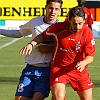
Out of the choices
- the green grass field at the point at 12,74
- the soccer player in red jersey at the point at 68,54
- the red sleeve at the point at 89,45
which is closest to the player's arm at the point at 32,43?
the soccer player in red jersey at the point at 68,54

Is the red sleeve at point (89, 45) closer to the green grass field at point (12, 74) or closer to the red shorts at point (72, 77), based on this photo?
the red shorts at point (72, 77)

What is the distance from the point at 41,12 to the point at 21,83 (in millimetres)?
19857

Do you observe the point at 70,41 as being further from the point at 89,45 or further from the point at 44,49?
the point at 44,49

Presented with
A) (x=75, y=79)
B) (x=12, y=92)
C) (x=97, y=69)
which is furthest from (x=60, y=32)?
(x=97, y=69)

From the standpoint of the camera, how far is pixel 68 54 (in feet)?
21.3

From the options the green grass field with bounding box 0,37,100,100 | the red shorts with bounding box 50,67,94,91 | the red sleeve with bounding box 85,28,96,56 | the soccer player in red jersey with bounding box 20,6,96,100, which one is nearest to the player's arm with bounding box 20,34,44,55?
the soccer player in red jersey with bounding box 20,6,96,100

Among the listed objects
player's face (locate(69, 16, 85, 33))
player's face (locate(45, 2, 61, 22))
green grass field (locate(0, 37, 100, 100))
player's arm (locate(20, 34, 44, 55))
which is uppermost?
player's face (locate(45, 2, 61, 22))

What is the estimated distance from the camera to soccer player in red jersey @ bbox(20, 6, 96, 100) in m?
6.41

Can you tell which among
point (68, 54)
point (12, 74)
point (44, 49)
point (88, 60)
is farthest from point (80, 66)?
point (12, 74)

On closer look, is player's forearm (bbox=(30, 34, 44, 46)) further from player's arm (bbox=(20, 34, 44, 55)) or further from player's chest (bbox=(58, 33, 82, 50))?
player's chest (bbox=(58, 33, 82, 50))

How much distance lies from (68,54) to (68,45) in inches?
4.7

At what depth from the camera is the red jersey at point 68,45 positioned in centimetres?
643

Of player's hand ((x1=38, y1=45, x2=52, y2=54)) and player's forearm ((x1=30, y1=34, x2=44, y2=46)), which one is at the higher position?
player's forearm ((x1=30, y1=34, x2=44, y2=46))

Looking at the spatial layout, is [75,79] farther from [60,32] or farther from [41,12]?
[41,12]
